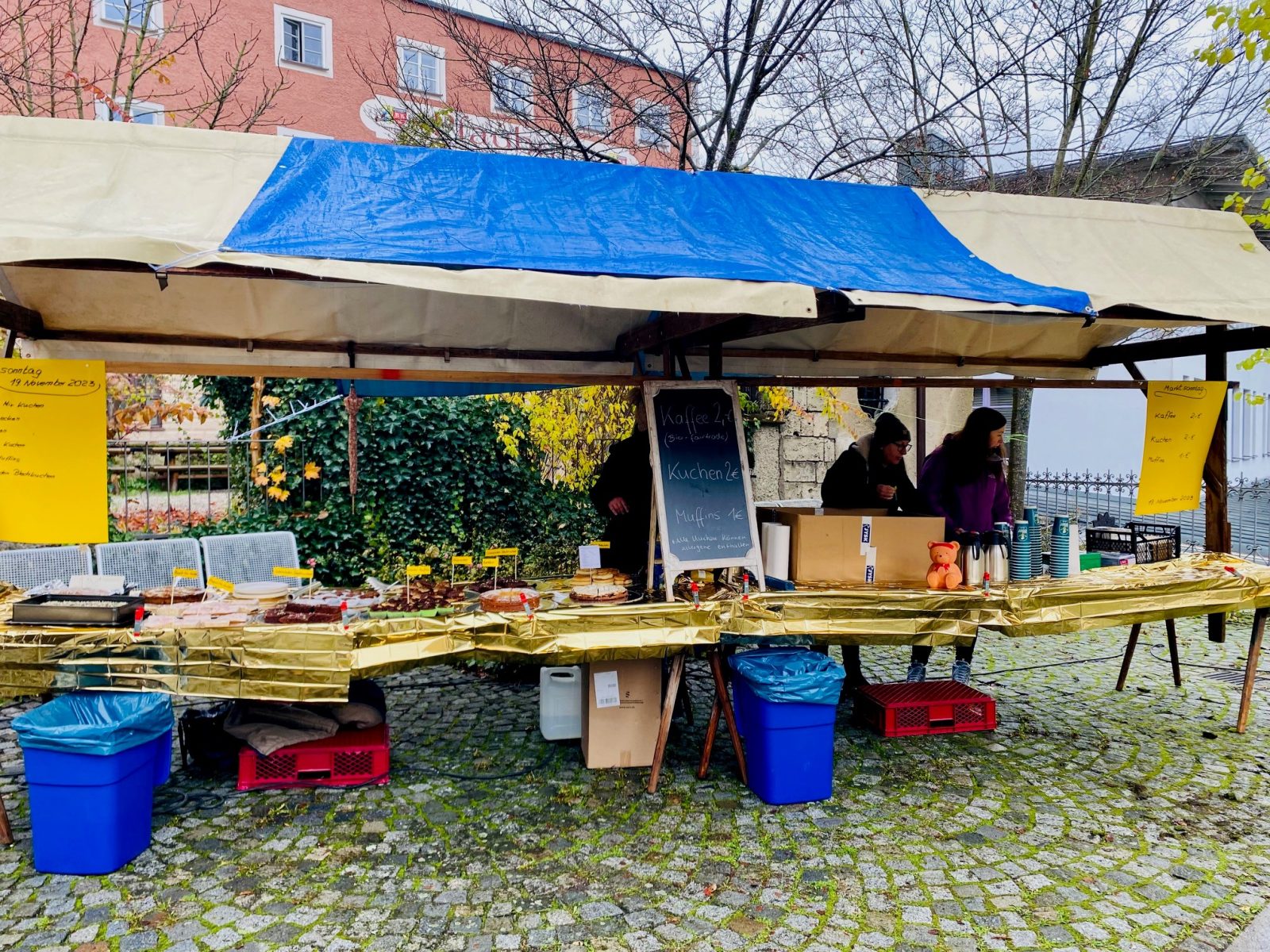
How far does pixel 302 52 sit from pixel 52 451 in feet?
58.5

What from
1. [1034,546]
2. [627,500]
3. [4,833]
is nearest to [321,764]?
[4,833]

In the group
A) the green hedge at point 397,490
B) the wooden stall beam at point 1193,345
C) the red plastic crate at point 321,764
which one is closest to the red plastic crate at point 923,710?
the wooden stall beam at point 1193,345

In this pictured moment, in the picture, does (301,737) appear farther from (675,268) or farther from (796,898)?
(675,268)

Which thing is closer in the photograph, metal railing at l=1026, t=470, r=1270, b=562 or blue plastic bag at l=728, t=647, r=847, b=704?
blue plastic bag at l=728, t=647, r=847, b=704

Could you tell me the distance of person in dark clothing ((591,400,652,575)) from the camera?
5348 millimetres

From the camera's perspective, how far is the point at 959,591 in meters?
4.45

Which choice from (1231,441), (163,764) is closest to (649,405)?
(163,764)

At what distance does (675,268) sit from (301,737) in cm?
291

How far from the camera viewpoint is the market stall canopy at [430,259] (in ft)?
11.3

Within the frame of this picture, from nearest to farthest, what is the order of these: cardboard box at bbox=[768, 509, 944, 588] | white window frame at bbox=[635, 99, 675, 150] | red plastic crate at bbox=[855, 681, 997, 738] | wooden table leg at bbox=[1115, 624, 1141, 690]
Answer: cardboard box at bbox=[768, 509, 944, 588]
red plastic crate at bbox=[855, 681, 997, 738]
wooden table leg at bbox=[1115, 624, 1141, 690]
white window frame at bbox=[635, 99, 675, 150]

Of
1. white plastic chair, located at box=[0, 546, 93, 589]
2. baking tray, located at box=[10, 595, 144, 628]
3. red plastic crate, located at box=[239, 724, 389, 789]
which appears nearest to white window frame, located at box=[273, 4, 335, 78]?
white plastic chair, located at box=[0, 546, 93, 589]

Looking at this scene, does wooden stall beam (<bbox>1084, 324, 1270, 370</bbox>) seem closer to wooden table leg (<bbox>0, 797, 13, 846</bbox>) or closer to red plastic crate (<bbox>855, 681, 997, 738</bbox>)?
red plastic crate (<bbox>855, 681, 997, 738</bbox>)

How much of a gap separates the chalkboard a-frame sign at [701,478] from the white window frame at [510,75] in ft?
15.8

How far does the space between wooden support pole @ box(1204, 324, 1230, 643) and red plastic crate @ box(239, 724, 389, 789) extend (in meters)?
5.33
